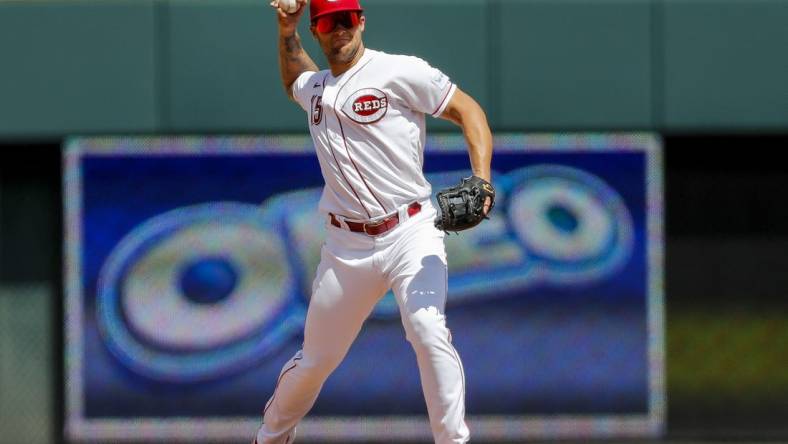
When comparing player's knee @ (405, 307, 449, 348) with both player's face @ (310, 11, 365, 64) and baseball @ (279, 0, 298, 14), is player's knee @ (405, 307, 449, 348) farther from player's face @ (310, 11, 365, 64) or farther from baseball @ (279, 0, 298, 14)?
baseball @ (279, 0, 298, 14)

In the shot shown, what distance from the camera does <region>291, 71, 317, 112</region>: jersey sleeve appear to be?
15.9 feet

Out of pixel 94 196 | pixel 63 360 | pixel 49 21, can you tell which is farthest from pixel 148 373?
pixel 49 21

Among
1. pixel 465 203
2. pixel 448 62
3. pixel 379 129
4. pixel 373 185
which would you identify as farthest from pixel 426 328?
pixel 448 62

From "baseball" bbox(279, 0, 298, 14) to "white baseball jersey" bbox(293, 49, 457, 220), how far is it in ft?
1.32

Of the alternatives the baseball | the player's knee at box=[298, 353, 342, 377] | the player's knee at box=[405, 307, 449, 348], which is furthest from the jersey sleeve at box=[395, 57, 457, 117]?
the player's knee at box=[298, 353, 342, 377]

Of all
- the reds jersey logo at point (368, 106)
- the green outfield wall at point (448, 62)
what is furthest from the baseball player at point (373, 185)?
the green outfield wall at point (448, 62)

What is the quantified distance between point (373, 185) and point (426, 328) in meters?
0.54

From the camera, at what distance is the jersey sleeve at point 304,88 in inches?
191

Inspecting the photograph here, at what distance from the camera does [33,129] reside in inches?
287

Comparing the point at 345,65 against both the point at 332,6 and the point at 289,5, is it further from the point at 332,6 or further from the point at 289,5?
the point at 289,5

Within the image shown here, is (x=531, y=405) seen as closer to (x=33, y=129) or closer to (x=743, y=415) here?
(x=743, y=415)

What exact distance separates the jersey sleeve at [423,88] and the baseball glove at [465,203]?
352 mm

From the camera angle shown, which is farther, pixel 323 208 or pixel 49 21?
pixel 49 21

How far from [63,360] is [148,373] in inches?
19.5
